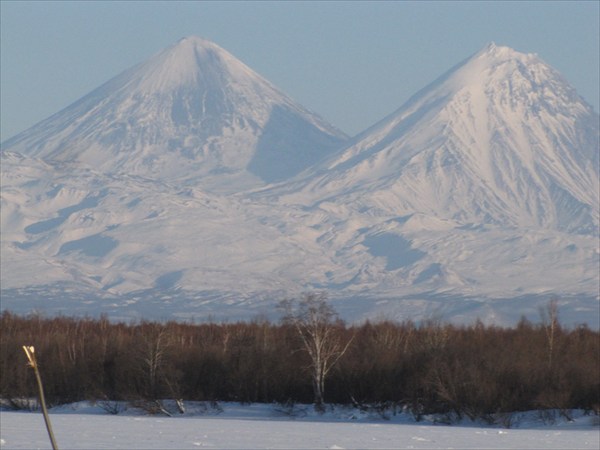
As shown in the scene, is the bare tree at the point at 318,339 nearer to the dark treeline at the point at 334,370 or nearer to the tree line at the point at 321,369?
the tree line at the point at 321,369

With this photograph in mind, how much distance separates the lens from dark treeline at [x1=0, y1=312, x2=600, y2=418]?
51.1 m

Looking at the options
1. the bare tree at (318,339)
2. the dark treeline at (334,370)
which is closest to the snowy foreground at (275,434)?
the dark treeline at (334,370)

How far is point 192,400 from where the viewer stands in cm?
5594

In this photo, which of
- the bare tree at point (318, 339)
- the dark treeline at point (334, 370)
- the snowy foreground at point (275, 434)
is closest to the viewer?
the snowy foreground at point (275, 434)

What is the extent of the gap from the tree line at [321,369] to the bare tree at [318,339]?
71 mm

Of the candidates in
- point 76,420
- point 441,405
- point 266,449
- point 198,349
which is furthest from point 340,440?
point 198,349

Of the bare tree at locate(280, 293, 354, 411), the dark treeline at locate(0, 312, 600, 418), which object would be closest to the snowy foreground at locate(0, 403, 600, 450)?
the dark treeline at locate(0, 312, 600, 418)

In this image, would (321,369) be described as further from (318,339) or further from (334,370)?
(318,339)

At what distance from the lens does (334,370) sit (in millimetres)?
55406

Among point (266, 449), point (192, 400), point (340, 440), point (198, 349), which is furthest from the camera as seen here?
A: point (198, 349)

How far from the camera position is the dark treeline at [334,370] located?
51.1 metres

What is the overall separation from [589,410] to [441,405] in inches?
177

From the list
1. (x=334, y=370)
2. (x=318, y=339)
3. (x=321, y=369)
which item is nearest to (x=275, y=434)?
(x=318, y=339)

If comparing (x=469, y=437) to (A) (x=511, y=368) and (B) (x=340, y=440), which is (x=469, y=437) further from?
(A) (x=511, y=368)
